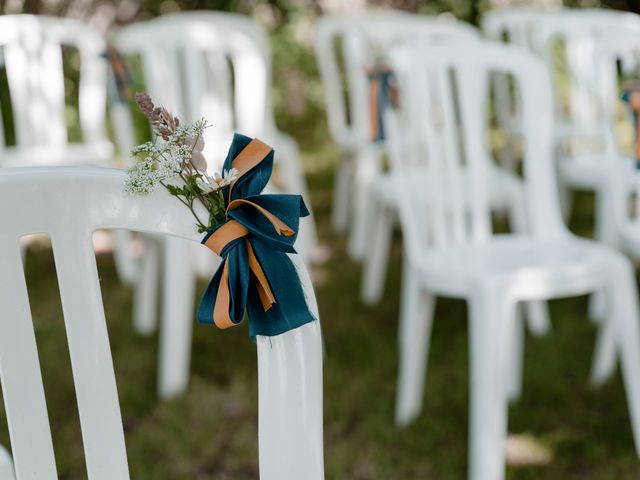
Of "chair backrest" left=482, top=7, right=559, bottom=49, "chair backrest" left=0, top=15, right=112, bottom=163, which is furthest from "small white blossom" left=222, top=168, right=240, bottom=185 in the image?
"chair backrest" left=482, top=7, right=559, bottom=49

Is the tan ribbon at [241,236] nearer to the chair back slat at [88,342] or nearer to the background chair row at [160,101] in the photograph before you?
the chair back slat at [88,342]

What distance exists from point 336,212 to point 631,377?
2.39m

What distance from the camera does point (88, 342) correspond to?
33.1 inches

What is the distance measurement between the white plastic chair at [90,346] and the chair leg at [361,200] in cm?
253

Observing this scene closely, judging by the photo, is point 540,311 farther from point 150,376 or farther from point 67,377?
point 67,377

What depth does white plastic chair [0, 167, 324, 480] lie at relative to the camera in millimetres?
804

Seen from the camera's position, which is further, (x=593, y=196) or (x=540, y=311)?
(x=593, y=196)

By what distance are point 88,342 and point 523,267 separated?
144cm

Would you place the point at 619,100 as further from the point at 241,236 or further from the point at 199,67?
the point at 241,236

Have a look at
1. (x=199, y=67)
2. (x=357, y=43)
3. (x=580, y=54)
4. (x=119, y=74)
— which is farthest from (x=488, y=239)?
(x=357, y=43)

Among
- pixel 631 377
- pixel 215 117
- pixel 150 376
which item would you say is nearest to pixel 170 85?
pixel 215 117

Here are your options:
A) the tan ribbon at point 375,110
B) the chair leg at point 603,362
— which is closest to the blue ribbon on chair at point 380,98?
the tan ribbon at point 375,110

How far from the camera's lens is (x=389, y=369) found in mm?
2818

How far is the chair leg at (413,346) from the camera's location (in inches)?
91.5
